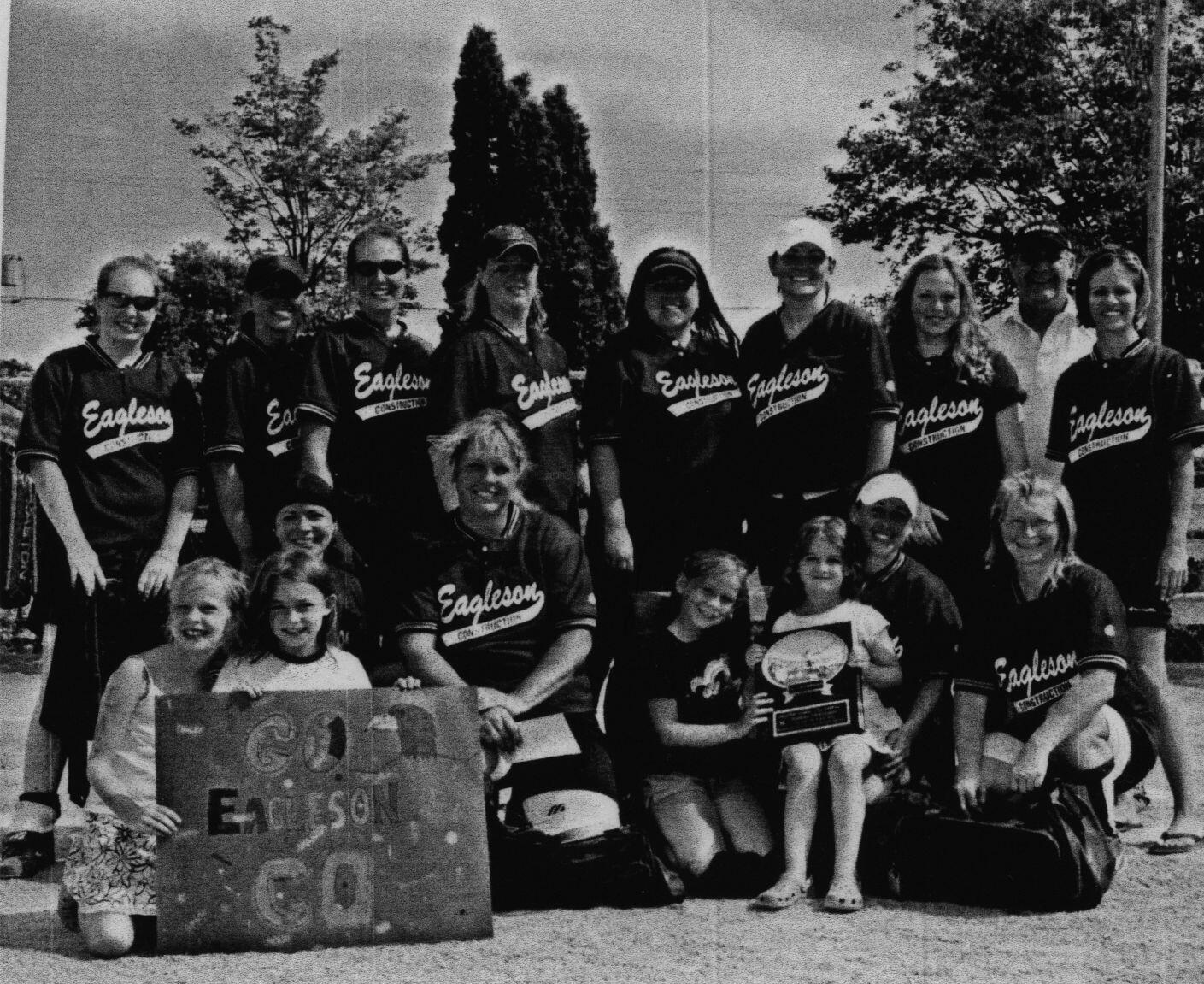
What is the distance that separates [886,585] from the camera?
4457mm

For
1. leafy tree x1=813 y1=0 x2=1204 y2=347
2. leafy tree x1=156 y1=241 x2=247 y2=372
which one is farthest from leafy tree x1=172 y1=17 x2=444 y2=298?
leafy tree x1=813 y1=0 x2=1204 y2=347

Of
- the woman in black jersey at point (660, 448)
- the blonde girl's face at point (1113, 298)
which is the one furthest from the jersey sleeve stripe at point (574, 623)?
the blonde girl's face at point (1113, 298)

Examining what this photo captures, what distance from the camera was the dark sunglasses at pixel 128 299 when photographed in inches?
181

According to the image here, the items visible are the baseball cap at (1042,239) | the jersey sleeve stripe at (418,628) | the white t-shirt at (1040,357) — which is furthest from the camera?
the white t-shirt at (1040,357)

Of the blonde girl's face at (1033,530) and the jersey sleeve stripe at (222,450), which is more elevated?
the jersey sleeve stripe at (222,450)

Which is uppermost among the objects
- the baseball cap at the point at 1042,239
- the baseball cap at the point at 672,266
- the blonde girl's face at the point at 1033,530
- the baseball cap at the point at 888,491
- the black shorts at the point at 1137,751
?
the baseball cap at the point at 1042,239

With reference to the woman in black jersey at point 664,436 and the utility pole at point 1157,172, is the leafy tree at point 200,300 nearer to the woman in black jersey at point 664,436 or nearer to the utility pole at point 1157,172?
the woman in black jersey at point 664,436

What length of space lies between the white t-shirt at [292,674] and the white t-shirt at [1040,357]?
2.53m

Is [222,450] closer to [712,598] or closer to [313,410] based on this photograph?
[313,410]

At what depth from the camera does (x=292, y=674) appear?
157 inches

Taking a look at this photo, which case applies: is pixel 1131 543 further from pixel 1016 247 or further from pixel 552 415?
pixel 552 415

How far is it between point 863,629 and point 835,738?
0.34 metres

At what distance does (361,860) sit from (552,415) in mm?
1591

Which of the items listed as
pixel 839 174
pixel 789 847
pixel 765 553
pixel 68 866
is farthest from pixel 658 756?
pixel 839 174
